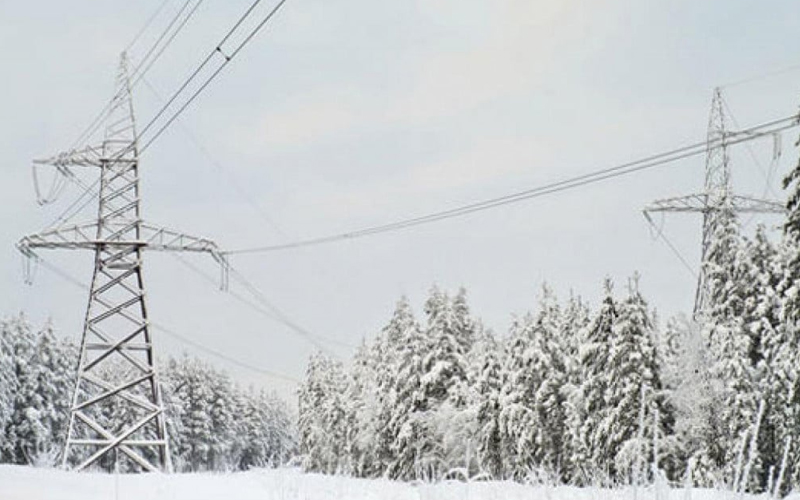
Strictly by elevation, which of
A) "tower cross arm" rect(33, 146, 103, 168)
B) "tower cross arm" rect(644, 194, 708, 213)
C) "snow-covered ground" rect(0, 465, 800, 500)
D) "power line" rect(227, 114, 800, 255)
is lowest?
"snow-covered ground" rect(0, 465, 800, 500)

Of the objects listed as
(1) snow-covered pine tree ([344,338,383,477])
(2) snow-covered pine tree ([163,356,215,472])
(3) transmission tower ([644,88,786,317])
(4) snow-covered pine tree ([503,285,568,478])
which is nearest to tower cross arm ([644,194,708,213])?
(3) transmission tower ([644,88,786,317])

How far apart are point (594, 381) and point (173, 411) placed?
194 ft

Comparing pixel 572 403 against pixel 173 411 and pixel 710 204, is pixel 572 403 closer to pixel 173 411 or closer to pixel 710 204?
pixel 710 204

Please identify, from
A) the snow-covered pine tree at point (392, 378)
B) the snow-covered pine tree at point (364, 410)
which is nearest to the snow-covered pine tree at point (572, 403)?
the snow-covered pine tree at point (392, 378)

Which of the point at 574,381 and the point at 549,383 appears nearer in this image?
the point at 549,383

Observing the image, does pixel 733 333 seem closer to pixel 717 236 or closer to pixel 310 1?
pixel 717 236

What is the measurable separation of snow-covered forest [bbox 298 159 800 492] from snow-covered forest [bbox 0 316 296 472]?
9.49 metres

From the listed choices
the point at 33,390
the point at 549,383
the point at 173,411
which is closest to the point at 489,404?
the point at 549,383

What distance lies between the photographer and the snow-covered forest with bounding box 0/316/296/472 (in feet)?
159

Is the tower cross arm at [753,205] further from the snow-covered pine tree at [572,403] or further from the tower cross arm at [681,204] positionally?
Result: the snow-covered pine tree at [572,403]

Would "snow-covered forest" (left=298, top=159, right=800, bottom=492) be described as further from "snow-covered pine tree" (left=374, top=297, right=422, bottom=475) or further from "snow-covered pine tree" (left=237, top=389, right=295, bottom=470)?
"snow-covered pine tree" (left=237, top=389, right=295, bottom=470)

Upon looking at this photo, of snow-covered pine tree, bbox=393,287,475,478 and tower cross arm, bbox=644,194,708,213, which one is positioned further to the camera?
snow-covered pine tree, bbox=393,287,475,478

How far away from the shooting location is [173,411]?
97500 mm

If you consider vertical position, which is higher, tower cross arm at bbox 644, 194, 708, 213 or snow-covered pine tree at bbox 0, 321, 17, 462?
tower cross arm at bbox 644, 194, 708, 213
